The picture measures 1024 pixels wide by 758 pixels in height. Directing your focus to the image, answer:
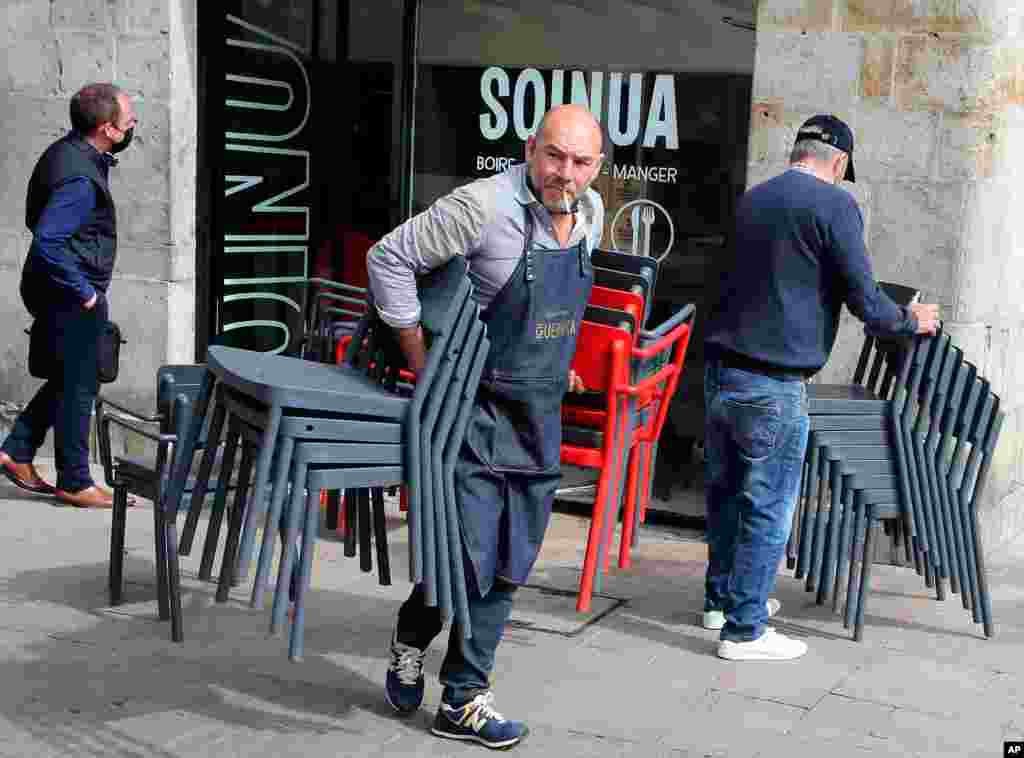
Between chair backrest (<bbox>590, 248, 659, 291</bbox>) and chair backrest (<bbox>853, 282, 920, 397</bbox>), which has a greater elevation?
chair backrest (<bbox>590, 248, 659, 291</bbox>)

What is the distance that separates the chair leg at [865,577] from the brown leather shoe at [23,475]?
3781mm

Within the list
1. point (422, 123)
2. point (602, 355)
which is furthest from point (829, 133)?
point (422, 123)

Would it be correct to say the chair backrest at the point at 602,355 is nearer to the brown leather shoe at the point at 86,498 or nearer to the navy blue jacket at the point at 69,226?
the navy blue jacket at the point at 69,226

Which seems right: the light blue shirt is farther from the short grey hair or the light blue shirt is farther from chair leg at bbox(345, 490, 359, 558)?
the short grey hair

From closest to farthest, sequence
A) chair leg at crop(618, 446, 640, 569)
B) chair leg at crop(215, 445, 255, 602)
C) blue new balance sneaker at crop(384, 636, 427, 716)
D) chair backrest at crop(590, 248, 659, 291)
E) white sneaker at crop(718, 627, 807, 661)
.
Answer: chair leg at crop(215, 445, 255, 602) < blue new balance sneaker at crop(384, 636, 427, 716) < white sneaker at crop(718, 627, 807, 661) < chair backrest at crop(590, 248, 659, 291) < chair leg at crop(618, 446, 640, 569)

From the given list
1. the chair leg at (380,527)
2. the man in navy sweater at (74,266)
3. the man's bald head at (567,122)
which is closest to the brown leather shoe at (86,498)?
the man in navy sweater at (74,266)

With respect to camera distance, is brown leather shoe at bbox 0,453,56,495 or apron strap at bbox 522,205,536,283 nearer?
apron strap at bbox 522,205,536,283

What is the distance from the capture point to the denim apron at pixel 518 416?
416cm

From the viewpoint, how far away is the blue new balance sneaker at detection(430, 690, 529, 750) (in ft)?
14.0

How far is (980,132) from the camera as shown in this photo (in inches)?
246

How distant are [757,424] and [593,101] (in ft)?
9.18

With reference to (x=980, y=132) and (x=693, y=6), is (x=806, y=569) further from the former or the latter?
(x=693, y=6)

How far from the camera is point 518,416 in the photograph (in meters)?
4.21

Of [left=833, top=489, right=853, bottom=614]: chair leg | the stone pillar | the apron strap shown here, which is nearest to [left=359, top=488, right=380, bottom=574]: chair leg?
the apron strap
